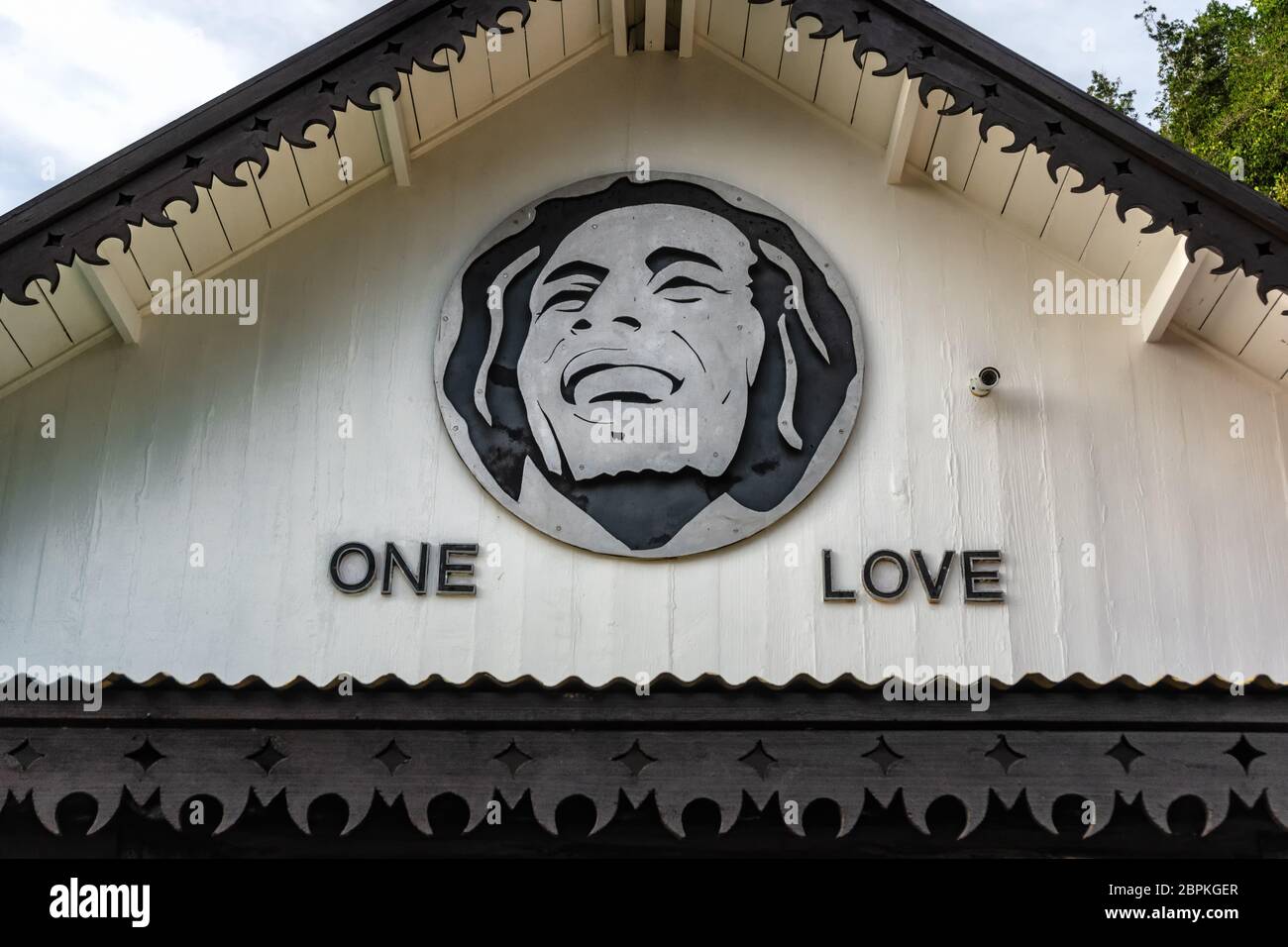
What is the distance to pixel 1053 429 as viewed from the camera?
7.93 meters

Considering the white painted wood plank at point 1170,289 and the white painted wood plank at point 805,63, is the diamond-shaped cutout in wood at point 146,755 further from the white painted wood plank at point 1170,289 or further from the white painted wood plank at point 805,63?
the white painted wood plank at point 1170,289

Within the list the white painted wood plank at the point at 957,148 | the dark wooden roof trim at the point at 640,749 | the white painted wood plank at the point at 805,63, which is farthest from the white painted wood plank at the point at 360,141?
the dark wooden roof trim at the point at 640,749

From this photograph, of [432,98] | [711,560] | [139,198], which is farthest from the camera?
[432,98]

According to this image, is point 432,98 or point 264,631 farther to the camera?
point 432,98

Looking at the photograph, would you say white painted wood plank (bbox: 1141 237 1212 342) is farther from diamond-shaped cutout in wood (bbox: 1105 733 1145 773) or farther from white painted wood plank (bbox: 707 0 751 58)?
diamond-shaped cutout in wood (bbox: 1105 733 1145 773)

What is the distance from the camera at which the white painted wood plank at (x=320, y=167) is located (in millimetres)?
8133

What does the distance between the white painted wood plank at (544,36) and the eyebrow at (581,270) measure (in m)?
1.33

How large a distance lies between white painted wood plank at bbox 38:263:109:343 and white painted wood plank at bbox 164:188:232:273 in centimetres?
44

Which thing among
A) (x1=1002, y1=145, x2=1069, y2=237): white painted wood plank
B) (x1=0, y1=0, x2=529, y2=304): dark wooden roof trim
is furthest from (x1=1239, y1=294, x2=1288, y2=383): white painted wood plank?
(x1=0, y1=0, x2=529, y2=304): dark wooden roof trim

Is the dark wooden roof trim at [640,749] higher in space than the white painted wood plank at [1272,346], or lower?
lower
